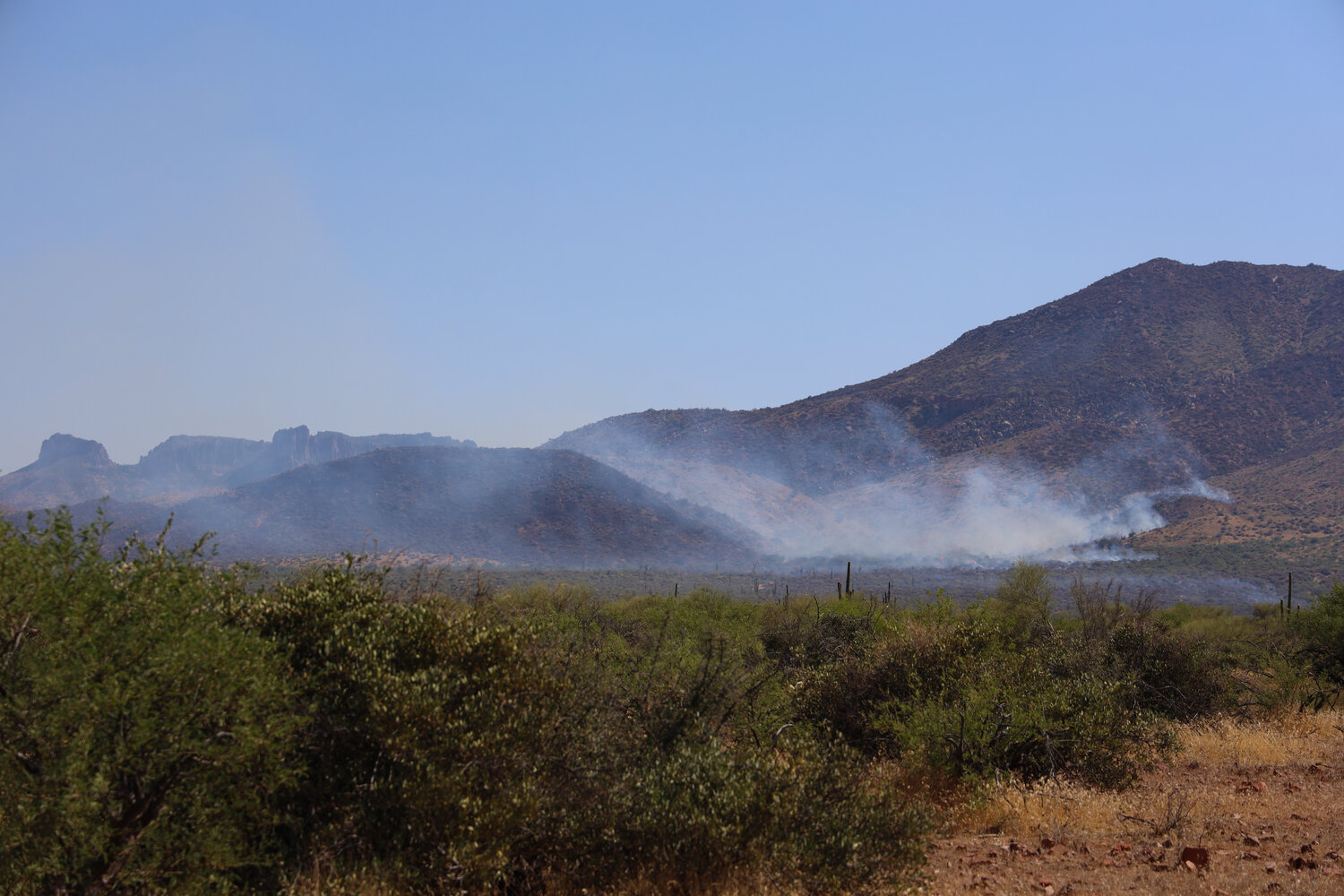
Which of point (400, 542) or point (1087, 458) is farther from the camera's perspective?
point (1087, 458)

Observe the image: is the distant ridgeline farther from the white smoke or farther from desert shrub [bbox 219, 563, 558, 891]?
desert shrub [bbox 219, 563, 558, 891]

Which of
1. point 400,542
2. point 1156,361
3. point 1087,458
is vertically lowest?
point 400,542

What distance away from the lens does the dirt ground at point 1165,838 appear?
7.57 m

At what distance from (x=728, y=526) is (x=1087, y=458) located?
1793 inches

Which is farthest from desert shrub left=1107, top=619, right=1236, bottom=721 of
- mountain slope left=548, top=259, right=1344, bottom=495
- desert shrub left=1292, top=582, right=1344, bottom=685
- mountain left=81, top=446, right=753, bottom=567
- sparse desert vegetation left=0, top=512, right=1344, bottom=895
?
mountain slope left=548, top=259, right=1344, bottom=495

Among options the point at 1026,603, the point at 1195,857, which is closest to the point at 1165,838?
the point at 1195,857

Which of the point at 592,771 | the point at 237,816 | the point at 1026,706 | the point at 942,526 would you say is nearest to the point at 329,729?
the point at 237,816

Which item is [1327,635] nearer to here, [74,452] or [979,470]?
[979,470]

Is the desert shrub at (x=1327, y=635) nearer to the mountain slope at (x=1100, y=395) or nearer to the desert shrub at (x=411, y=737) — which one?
the desert shrub at (x=411, y=737)

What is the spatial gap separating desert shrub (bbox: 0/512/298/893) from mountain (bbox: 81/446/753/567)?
272 ft

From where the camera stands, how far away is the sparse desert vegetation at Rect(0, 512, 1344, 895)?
5.76m

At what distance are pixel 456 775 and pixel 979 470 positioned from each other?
365ft

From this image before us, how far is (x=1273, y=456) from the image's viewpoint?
319 feet

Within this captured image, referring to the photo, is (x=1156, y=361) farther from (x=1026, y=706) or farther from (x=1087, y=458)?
(x=1026, y=706)
